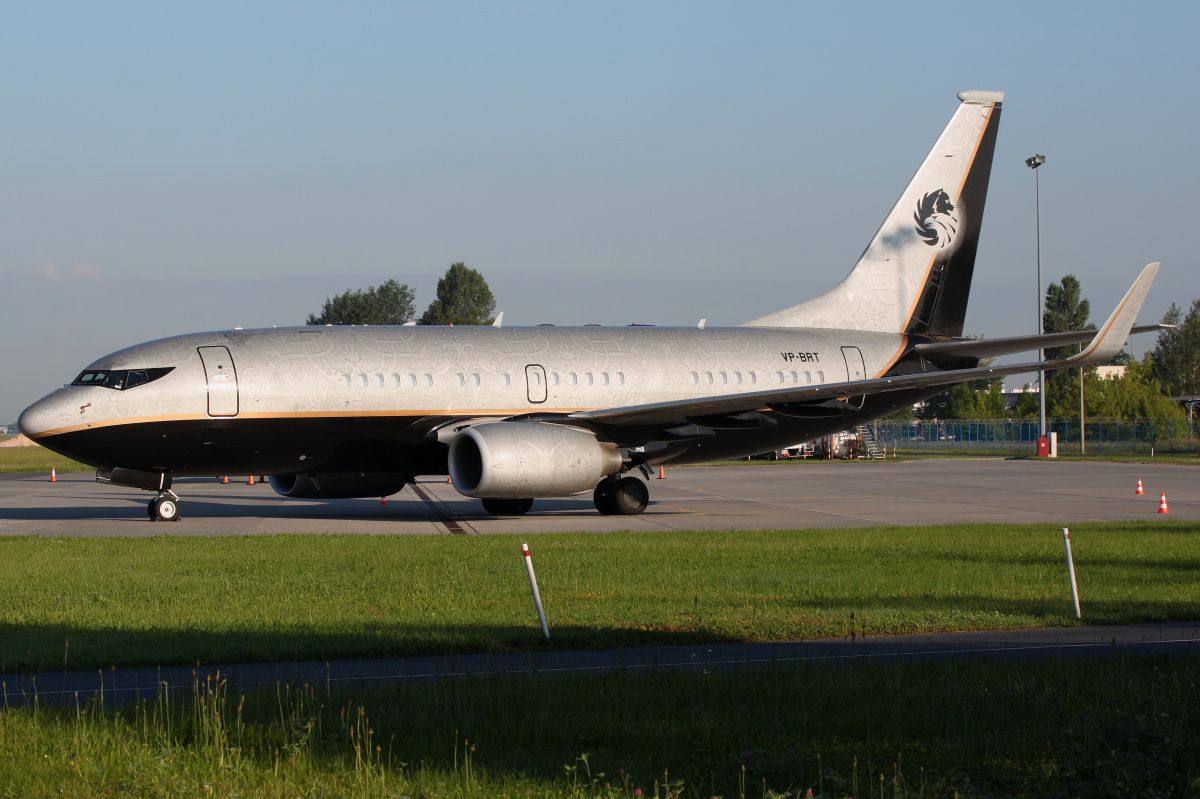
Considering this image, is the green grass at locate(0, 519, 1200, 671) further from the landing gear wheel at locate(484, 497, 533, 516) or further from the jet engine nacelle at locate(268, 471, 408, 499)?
the landing gear wheel at locate(484, 497, 533, 516)

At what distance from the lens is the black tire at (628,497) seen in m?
24.6

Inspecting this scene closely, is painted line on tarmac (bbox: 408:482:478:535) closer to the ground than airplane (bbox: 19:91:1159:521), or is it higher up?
closer to the ground

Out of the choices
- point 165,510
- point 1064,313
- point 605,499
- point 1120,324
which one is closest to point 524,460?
point 605,499

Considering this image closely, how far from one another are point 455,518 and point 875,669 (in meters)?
17.2

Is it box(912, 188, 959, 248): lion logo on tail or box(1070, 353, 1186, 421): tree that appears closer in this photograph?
box(912, 188, 959, 248): lion logo on tail

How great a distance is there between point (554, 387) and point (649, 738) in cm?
1846

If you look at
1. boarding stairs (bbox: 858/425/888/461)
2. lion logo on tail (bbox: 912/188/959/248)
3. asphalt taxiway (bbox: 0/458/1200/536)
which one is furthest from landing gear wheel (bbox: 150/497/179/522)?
boarding stairs (bbox: 858/425/888/461)

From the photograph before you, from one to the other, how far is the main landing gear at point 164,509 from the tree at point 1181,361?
113580mm

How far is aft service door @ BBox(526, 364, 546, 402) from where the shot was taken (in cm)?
2450

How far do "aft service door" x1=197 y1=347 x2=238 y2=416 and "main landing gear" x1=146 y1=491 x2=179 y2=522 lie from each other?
2.51m

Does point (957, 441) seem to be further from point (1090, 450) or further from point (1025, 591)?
point (1025, 591)

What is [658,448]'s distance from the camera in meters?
24.6

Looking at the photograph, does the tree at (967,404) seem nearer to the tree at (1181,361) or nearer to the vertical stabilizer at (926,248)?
the tree at (1181,361)

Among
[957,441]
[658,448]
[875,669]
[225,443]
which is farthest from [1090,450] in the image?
[875,669]
